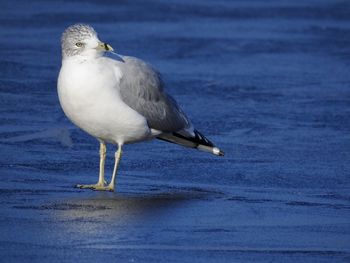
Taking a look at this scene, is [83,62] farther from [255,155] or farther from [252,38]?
[252,38]

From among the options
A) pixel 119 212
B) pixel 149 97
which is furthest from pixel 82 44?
pixel 119 212

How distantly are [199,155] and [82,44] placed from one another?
6.20 ft

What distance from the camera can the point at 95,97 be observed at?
8.76 meters

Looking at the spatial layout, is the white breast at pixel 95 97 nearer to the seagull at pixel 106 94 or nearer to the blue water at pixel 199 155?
the seagull at pixel 106 94

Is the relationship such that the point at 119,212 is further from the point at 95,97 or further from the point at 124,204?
the point at 95,97

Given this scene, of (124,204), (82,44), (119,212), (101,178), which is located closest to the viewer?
(119,212)

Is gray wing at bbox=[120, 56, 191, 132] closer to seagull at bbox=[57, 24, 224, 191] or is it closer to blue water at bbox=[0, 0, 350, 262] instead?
seagull at bbox=[57, 24, 224, 191]

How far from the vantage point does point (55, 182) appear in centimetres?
891

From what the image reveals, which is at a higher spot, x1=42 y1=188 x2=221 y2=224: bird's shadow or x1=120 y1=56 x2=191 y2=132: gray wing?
x1=120 y1=56 x2=191 y2=132: gray wing

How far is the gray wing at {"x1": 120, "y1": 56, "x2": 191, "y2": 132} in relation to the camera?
9.06m

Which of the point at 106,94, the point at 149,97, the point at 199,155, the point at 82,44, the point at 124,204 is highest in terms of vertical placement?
the point at 82,44

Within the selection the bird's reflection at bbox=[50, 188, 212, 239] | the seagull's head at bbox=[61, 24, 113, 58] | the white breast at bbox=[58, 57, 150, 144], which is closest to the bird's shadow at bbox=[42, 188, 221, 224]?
the bird's reflection at bbox=[50, 188, 212, 239]

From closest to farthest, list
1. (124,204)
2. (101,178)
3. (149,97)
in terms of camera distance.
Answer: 1. (124,204)
2. (101,178)
3. (149,97)

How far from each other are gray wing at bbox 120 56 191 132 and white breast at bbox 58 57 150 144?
104mm
